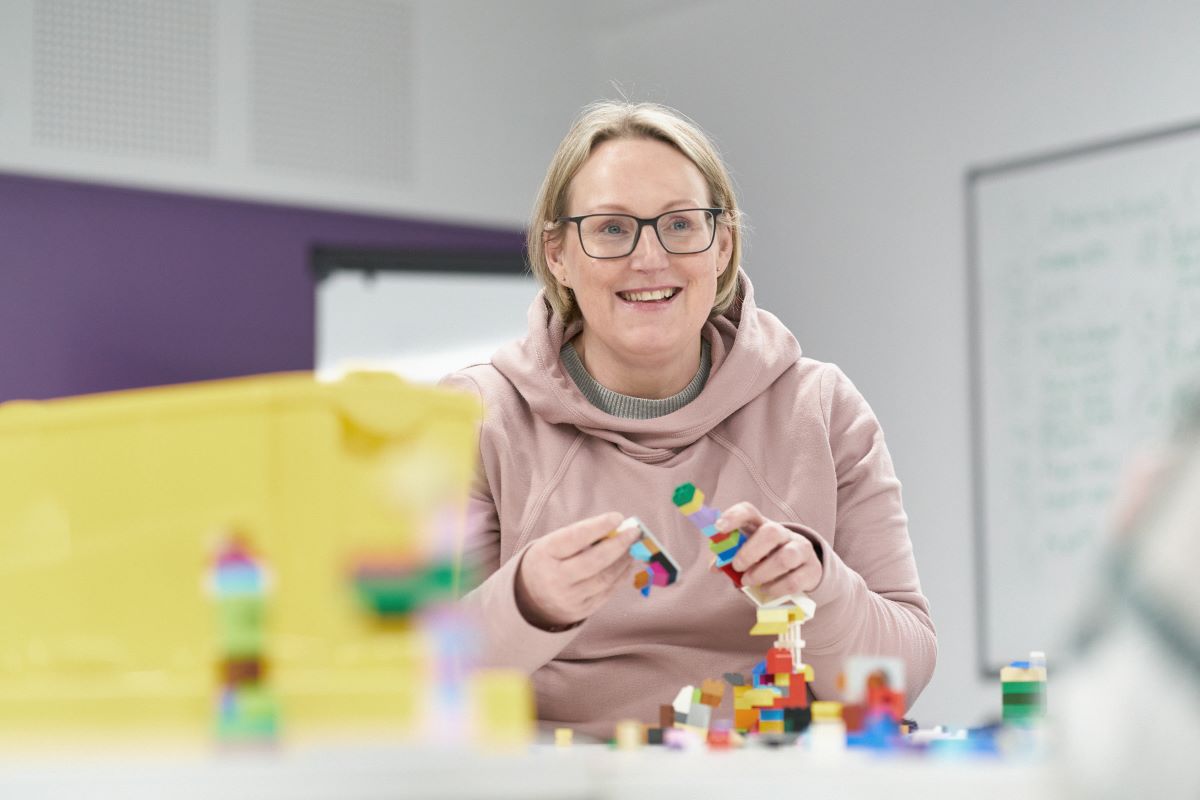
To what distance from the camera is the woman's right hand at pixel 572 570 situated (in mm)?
1400

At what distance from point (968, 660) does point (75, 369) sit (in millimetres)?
2461

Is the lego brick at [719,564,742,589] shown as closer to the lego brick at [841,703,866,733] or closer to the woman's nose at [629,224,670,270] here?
the lego brick at [841,703,866,733]

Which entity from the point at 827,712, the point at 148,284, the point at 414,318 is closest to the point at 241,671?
the point at 827,712

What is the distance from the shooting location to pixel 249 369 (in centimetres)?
435

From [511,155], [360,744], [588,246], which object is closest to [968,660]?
[511,155]

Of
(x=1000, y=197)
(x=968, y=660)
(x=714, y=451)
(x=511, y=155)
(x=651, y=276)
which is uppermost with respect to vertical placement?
(x=511, y=155)

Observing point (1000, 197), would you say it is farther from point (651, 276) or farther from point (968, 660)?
point (651, 276)

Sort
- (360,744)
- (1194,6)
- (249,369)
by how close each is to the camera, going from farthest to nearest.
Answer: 1. (249,369)
2. (1194,6)
3. (360,744)

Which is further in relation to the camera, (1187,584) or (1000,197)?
(1000,197)

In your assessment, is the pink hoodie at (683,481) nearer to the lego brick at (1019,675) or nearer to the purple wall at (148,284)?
the lego brick at (1019,675)

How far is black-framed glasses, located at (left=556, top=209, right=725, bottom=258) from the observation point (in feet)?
6.23

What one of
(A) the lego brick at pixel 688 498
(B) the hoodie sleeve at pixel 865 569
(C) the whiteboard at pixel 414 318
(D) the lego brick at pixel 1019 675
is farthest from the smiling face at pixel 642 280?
(C) the whiteboard at pixel 414 318

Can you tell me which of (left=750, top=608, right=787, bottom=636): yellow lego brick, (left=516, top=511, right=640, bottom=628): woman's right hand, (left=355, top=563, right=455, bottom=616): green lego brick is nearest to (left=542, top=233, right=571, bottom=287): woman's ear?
(left=516, top=511, right=640, bottom=628): woman's right hand

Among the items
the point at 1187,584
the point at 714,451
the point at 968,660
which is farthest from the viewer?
the point at 968,660
